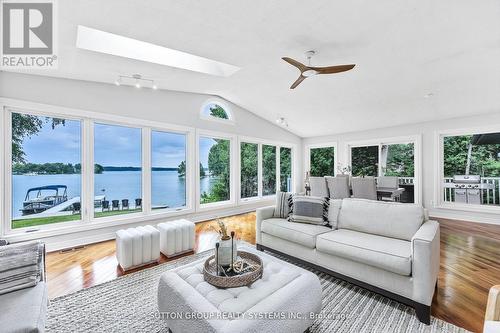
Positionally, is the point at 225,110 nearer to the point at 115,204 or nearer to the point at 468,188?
the point at 115,204

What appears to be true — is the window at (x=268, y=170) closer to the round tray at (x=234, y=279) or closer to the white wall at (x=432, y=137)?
the white wall at (x=432, y=137)

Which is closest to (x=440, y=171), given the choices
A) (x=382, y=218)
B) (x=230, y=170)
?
→ (x=382, y=218)

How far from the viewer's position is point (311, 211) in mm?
2904

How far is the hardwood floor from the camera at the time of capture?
76.6 inches

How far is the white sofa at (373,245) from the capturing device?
5.85ft

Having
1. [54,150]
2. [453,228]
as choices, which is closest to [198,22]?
[54,150]

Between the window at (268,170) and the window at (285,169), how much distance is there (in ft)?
1.35

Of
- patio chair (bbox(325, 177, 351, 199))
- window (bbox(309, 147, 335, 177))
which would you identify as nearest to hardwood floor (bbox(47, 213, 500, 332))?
patio chair (bbox(325, 177, 351, 199))

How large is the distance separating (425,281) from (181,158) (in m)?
4.44

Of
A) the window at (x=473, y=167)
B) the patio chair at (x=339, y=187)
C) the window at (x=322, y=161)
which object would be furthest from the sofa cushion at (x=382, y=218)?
the window at (x=322, y=161)

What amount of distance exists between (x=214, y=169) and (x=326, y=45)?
3.64 meters

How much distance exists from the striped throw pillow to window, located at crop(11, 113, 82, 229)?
3.56m

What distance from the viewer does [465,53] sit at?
2.95 meters

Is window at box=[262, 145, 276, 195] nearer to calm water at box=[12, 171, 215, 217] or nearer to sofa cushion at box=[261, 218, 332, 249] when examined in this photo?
calm water at box=[12, 171, 215, 217]
